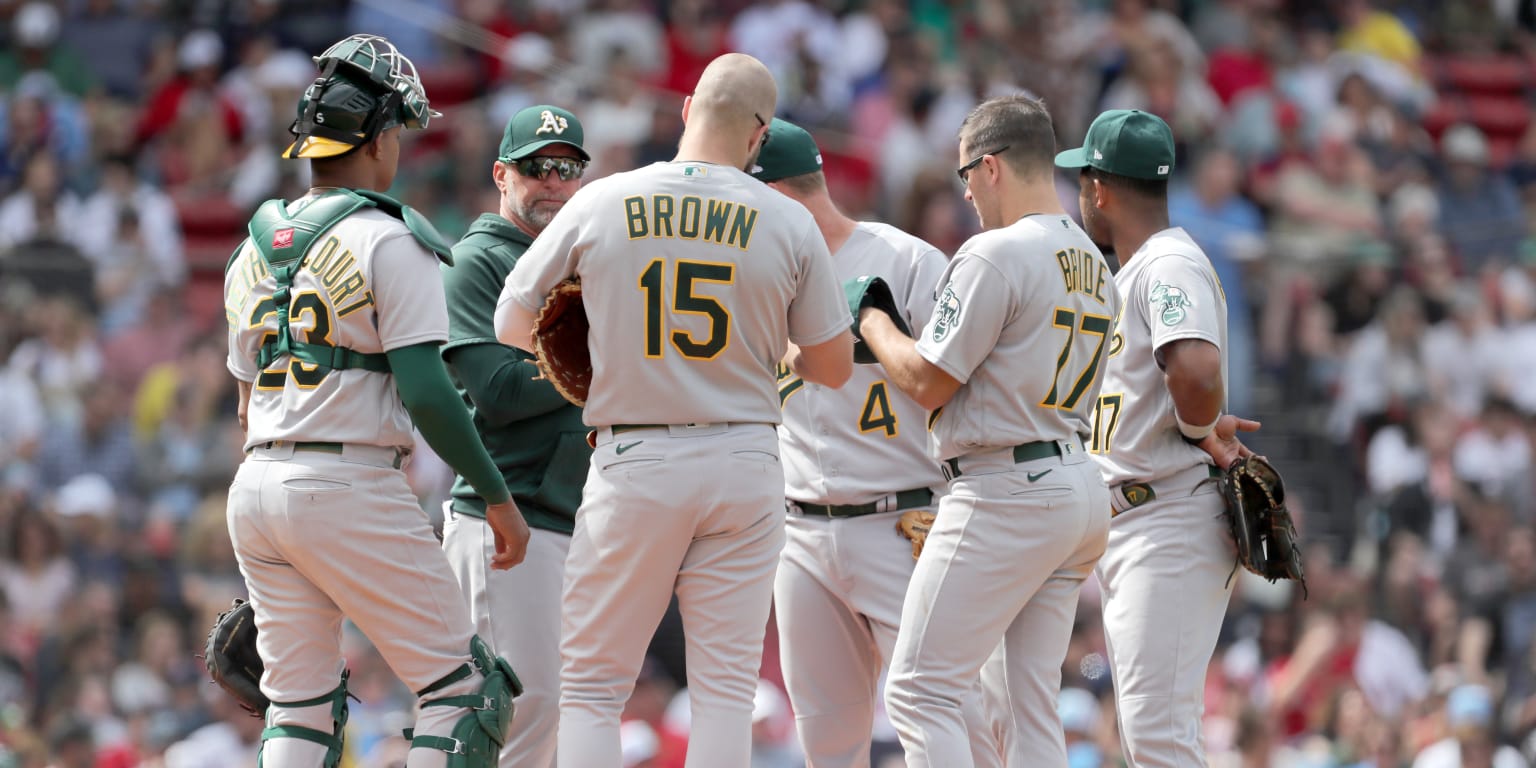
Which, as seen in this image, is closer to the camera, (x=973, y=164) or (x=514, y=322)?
(x=514, y=322)

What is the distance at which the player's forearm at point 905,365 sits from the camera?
18.1 ft

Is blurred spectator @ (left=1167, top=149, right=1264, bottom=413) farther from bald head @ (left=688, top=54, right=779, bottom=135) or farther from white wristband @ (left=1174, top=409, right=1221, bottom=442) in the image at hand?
bald head @ (left=688, top=54, right=779, bottom=135)

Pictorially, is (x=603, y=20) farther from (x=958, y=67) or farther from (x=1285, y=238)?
(x=1285, y=238)

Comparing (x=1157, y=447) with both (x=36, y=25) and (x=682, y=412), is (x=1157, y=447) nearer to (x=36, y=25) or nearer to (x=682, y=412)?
(x=682, y=412)

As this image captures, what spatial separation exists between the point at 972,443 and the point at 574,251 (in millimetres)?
1345

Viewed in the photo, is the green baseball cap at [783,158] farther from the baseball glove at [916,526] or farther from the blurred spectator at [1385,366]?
the blurred spectator at [1385,366]

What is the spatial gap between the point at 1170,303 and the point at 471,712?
8.15 ft

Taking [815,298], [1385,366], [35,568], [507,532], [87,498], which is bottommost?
[35,568]

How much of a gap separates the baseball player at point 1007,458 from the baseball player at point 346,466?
1.23m

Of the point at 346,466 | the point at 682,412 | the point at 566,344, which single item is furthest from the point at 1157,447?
the point at 346,466

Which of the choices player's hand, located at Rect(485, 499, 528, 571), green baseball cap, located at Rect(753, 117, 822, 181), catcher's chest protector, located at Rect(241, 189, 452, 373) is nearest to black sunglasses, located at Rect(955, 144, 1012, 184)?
green baseball cap, located at Rect(753, 117, 822, 181)

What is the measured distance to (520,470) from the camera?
6.00 metres

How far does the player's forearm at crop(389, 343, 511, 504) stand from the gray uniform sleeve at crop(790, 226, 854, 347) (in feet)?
3.21

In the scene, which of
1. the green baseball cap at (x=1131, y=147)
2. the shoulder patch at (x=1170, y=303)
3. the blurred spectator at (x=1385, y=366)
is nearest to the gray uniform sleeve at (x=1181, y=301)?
the shoulder patch at (x=1170, y=303)
